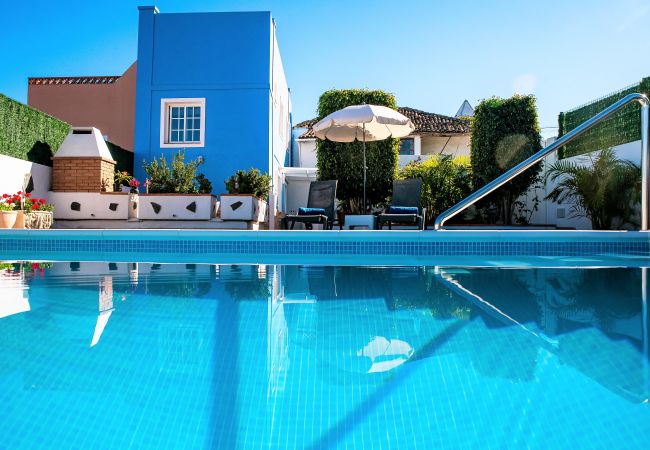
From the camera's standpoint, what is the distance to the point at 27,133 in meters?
9.97

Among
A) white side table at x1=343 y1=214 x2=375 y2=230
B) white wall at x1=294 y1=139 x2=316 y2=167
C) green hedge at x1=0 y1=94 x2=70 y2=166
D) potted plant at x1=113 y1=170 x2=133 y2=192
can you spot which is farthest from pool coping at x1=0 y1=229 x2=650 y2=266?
white wall at x1=294 y1=139 x2=316 y2=167

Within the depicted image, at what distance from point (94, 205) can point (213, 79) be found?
4.80 m

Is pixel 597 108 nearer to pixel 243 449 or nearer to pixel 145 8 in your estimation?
pixel 145 8

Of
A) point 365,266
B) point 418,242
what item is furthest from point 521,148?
point 365,266

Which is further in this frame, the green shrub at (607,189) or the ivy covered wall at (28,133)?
the green shrub at (607,189)

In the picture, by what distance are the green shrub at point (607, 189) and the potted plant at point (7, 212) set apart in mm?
11288

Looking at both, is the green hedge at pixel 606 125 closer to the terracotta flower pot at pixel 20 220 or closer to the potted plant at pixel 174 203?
the potted plant at pixel 174 203

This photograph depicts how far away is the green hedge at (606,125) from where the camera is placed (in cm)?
1152

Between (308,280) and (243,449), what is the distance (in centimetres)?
309

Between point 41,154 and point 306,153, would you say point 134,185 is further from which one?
point 306,153

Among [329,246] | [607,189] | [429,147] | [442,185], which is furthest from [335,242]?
[429,147]

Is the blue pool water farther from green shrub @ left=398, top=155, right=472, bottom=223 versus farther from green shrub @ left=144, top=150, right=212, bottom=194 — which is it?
green shrub @ left=398, top=155, right=472, bottom=223

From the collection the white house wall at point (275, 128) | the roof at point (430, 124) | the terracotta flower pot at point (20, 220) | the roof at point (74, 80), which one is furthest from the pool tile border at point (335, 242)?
the roof at point (430, 124)

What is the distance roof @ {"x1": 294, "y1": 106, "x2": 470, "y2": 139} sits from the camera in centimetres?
2370
